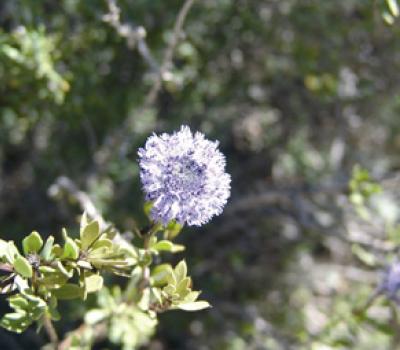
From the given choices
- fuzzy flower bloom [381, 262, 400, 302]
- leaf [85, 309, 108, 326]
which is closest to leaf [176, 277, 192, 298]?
leaf [85, 309, 108, 326]

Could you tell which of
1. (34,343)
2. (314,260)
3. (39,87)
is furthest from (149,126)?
(314,260)

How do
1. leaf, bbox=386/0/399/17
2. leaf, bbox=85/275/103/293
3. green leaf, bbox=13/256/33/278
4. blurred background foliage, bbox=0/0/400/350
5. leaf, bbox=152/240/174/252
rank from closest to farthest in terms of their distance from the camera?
1. green leaf, bbox=13/256/33/278
2. leaf, bbox=85/275/103/293
3. leaf, bbox=152/240/174/252
4. leaf, bbox=386/0/399/17
5. blurred background foliage, bbox=0/0/400/350

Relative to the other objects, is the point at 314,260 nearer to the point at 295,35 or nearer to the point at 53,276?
the point at 295,35

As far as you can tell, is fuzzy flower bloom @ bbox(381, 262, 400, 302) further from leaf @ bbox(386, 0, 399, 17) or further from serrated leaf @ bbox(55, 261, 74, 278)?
serrated leaf @ bbox(55, 261, 74, 278)

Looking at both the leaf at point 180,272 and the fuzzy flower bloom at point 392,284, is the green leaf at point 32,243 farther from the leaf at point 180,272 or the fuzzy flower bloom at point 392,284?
the fuzzy flower bloom at point 392,284

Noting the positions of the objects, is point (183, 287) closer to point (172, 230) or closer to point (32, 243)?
point (172, 230)

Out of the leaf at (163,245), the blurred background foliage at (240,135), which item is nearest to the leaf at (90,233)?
the leaf at (163,245)
